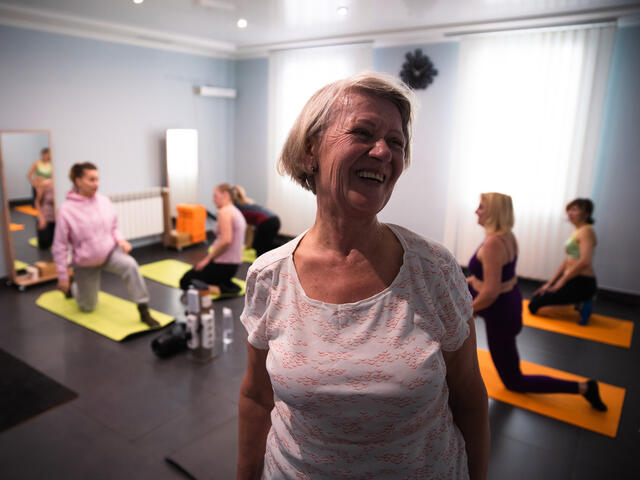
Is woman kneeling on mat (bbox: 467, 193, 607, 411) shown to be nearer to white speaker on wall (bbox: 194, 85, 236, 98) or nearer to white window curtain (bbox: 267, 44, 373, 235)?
white window curtain (bbox: 267, 44, 373, 235)

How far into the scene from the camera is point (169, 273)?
17.8 feet

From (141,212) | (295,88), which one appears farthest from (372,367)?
(295,88)

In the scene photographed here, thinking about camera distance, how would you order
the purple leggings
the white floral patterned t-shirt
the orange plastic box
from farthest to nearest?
the orange plastic box, the purple leggings, the white floral patterned t-shirt

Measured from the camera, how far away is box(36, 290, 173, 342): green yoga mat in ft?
12.6

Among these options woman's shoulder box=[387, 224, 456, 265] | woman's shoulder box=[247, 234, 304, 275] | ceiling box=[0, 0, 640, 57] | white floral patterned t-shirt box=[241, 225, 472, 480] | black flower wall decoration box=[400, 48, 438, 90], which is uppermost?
ceiling box=[0, 0, 640, 57]

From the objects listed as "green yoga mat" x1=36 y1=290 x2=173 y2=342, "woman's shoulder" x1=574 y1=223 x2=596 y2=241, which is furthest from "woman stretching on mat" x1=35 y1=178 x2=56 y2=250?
"woman's shoulder" x1=574 y1=223 x2=596 y2=241

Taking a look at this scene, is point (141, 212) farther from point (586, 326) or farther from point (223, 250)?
point (586, 326)

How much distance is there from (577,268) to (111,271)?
14.0 feet

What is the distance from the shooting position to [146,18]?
5.07 metres

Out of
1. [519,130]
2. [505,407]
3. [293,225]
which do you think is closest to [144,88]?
[293,225]

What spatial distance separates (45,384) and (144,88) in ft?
14.4

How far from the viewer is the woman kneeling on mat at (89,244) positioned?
12.6 feet

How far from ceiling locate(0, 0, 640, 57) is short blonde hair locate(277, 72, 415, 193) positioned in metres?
3.64

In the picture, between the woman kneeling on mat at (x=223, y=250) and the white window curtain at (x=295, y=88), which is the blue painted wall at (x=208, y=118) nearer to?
the white window curtain at (x=295, y=88)
